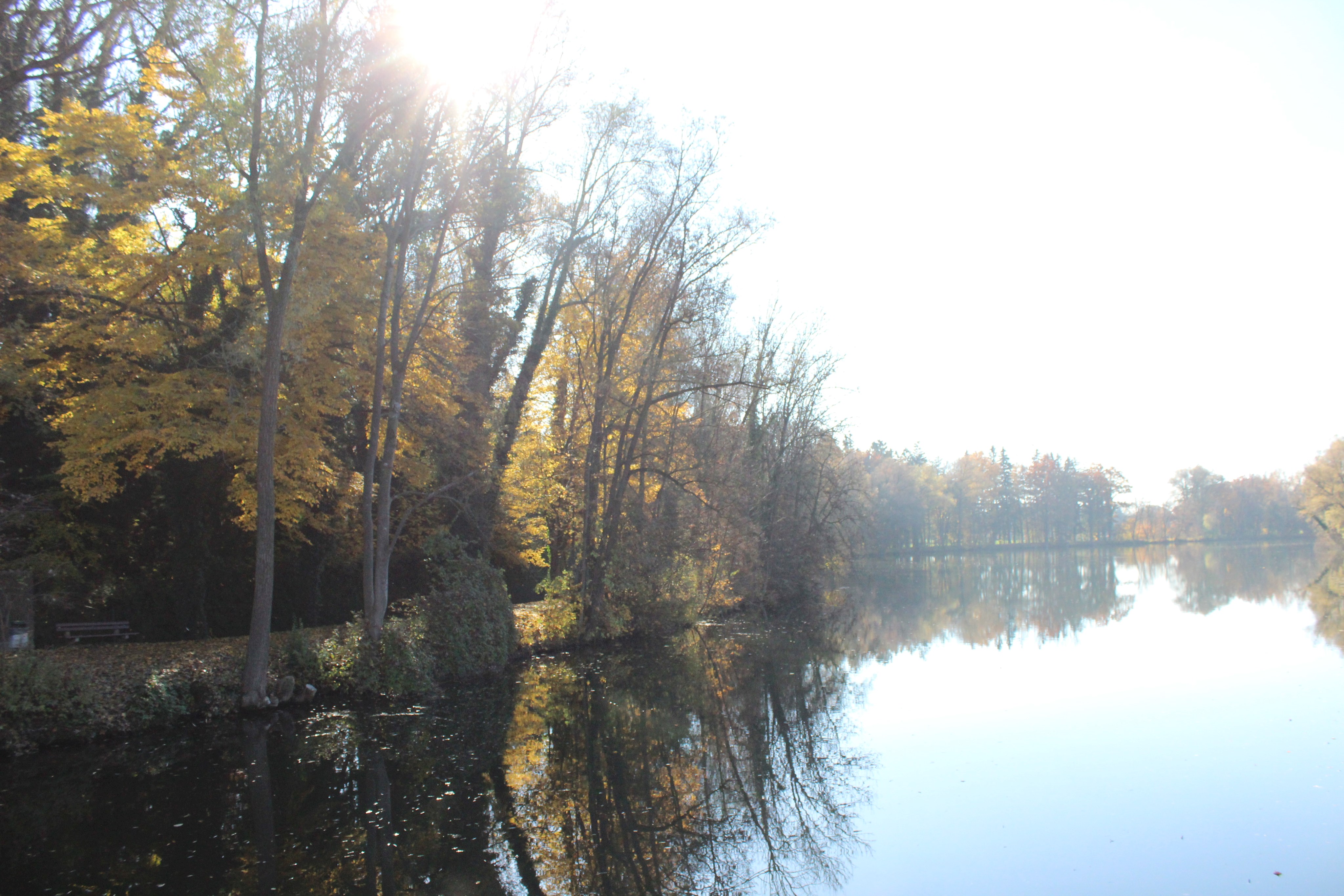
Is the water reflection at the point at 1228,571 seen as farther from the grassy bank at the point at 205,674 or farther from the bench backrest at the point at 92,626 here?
the bench backrest at the point at 92,626

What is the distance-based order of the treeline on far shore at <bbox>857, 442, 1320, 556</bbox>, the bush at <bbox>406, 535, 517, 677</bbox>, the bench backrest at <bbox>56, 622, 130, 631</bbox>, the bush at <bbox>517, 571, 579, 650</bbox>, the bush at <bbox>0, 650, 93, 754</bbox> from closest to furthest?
1. the bush at <bbox>0, 650, 93, 754</bbox>
2. the bush at <bbox>406, 535, 517, 677</bbox>
3. the bench backrest at <bbox>56, 622, 130, 631</bbox>
4. the bush at <bbox>517, 571, 579, 650</bbox>
5. the treeline on far shore at <bbox>857, 442, 1320, 556</bbox>

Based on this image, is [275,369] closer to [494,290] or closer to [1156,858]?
[494,290]

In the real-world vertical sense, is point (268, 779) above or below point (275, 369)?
below

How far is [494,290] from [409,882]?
48.4 feet

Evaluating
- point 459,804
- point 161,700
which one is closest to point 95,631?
point 161,700

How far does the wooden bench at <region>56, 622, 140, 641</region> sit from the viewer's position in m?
16.1

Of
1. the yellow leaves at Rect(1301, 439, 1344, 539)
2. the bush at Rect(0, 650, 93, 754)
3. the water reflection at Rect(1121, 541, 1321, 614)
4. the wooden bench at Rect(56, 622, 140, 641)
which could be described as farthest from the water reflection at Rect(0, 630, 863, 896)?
the yellow leaves at Rect(1301, 439, 1344, 539)

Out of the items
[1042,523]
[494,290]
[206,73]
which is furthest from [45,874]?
[1042,523]

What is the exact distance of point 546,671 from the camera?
16562mm

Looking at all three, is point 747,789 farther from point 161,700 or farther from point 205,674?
point 205,674

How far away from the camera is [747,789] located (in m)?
8.52

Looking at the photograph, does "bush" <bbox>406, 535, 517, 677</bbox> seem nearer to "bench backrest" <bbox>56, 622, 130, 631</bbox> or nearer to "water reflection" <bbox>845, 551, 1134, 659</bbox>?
"bench backrest" <bbox>56, 622, 130, 631</bbox>

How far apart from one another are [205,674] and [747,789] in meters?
8.87

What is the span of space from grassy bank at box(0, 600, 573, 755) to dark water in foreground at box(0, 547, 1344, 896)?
1.95ft
